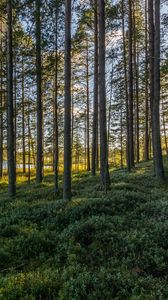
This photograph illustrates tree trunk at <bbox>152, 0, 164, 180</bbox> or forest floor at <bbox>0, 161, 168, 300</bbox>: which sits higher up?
tree trunk at <bbox>152, 0, 164, 180</bbox>

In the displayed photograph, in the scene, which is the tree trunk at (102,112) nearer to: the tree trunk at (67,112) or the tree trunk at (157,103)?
the tree trunk at (67,112)

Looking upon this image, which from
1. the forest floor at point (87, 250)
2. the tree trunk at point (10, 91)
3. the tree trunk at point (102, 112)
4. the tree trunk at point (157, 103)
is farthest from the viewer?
the tree trunk at point (157, 103)

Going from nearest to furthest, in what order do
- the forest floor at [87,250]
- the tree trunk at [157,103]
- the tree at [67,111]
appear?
the forest floor at [87,250], the tree at [67,111], the tree trunk at [157,103]

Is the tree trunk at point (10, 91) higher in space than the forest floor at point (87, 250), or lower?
higher

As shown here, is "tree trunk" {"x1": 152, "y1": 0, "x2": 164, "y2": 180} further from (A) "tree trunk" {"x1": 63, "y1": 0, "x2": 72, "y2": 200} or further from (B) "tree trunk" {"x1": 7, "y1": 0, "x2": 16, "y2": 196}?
(B) "tree trunk" {"x1": 7, "y1": 0, "x2": 16, "y2": 196}

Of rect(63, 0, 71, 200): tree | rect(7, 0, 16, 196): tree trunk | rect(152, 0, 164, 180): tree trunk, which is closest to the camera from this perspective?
rect(63, 0, 71, 200): tree

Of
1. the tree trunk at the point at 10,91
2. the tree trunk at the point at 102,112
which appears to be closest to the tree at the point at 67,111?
the tree trunk at the point at 102,112

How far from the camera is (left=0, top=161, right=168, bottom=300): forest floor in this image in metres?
5.02

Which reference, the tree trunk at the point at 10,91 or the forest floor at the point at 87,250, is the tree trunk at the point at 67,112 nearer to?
the forest floor at the point at 87,250

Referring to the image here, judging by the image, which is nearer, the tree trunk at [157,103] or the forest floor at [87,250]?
the forest floor at [87,250]

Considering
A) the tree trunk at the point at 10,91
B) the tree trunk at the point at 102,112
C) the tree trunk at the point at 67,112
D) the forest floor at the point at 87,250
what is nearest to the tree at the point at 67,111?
the tree trunk at the point at 67,112

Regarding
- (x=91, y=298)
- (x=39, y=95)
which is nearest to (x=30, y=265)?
Result: (x=91, y=298)

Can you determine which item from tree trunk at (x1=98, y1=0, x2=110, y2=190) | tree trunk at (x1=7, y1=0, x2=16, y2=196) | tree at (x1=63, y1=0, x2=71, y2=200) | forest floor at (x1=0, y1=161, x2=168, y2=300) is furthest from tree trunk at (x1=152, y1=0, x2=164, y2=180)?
tree trunk at (x1=7, y1=0, x2=16, y2=196)

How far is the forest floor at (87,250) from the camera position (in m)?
5.02
